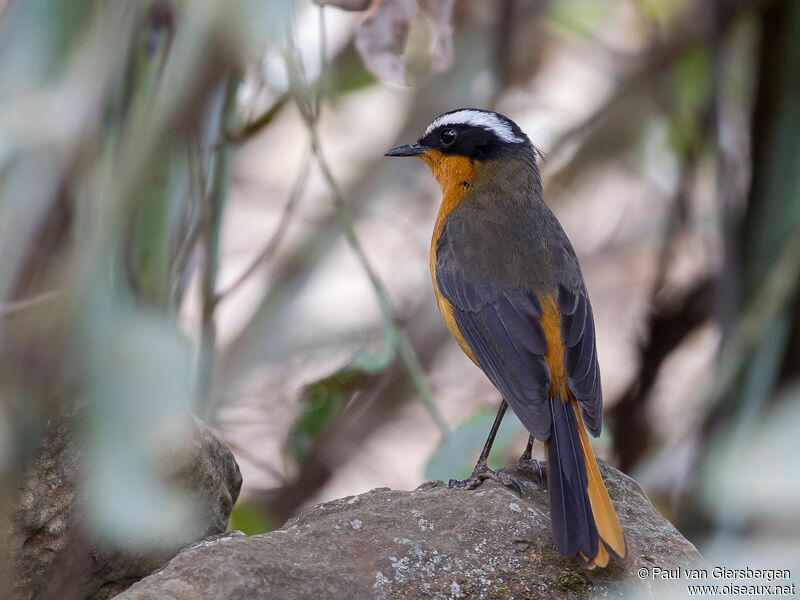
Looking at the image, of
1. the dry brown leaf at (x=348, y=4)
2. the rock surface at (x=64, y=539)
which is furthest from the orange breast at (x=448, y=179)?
the rock surface at (x=64, y=539)

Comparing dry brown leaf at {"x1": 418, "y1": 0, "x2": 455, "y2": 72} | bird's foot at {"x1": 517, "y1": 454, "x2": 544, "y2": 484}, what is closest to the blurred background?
dry brown leaf at {"x1": 418, "y1": 0, "x2": 455, "y2": 72}

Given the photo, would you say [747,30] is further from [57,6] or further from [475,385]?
[57,6]

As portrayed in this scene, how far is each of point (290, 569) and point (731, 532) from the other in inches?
93.5

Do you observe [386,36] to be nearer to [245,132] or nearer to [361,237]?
[245,132]

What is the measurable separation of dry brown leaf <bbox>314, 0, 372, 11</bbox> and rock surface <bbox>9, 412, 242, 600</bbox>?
149cm

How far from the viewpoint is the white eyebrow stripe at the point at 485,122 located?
4.23m

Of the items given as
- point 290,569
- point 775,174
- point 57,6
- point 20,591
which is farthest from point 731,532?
point 57,6

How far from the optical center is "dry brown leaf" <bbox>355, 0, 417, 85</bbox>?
3504 millimetres

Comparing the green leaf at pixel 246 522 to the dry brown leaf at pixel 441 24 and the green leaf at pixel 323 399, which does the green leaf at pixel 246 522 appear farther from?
the dry brown leaf at pixel 441 24

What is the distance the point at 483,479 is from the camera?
323 cm

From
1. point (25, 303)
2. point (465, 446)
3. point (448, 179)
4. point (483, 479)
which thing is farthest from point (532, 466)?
point (25, 303)

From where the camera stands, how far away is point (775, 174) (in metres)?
5.26

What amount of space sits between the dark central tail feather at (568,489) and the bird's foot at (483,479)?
186 mm

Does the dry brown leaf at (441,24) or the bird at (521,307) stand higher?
the dry brown leaf at (441,24)
